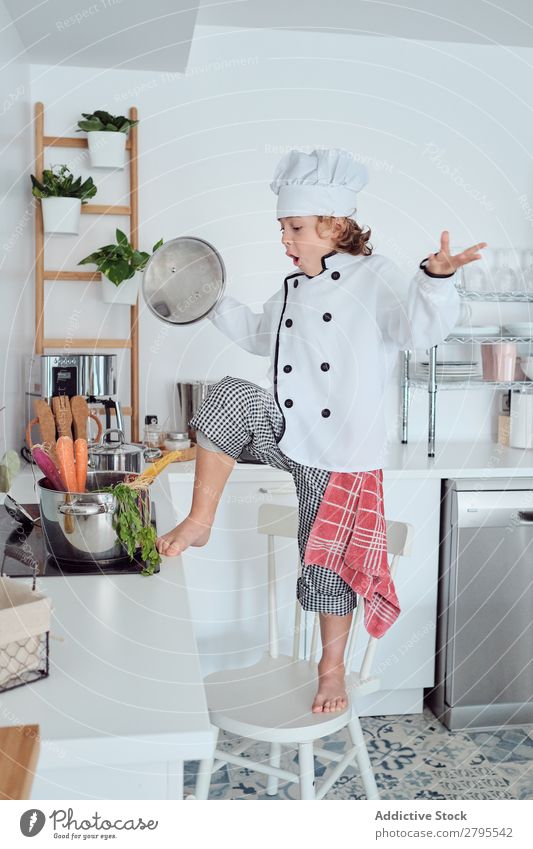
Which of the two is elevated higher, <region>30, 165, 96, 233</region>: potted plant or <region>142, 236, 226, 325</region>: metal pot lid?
<region>30, 165, 96, 233</region>: potted plant

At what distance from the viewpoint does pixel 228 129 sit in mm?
2217

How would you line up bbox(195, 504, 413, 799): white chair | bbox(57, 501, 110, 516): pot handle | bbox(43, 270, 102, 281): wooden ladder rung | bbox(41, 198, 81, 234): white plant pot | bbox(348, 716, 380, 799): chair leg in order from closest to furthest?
bbox(57, 501, 110, 516): pot handle
bbox(195, 504, 413, 799): white chair
bbox(348, 716, 380, 799): chair leg
bbox(41, 198, 81, 234): white plant pot
bbox(43, 270, 102, 281): wooden ladder rung

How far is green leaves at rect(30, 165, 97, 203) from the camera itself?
2.04 metres

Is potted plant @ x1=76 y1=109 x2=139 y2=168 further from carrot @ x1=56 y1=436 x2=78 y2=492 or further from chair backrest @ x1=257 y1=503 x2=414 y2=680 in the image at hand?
carrot @ x1=56 y1=436 x2=78 y2=492

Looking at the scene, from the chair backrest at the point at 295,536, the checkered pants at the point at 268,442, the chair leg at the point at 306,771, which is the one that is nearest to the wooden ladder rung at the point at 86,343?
the chair backrest at the point at 295,536

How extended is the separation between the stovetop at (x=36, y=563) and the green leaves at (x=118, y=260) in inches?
40.9

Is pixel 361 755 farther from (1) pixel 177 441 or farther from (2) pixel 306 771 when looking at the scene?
(1) pixel 177 441

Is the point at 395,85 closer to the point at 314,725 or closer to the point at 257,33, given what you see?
the point at 257,33

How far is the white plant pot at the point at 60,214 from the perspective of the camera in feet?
6.70

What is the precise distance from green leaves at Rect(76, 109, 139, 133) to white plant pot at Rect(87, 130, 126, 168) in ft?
0.04

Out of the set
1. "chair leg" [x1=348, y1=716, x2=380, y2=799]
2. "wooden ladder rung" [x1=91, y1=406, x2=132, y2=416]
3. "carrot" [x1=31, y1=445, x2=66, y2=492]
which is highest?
"wooden ladder rung" [x1=91, y1=406, x2=132, y2=416]

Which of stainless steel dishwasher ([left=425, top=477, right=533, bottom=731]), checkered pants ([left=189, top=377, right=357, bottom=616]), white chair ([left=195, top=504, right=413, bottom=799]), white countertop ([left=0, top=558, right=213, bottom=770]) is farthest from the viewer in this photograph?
stainless steel dishwasher ([left=425, top=477, right=533, bottom=731])

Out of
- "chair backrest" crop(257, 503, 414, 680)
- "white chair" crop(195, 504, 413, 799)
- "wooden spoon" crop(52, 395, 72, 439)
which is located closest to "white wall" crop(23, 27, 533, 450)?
"wooden spoon" crop(52, 395, 72, 439)
